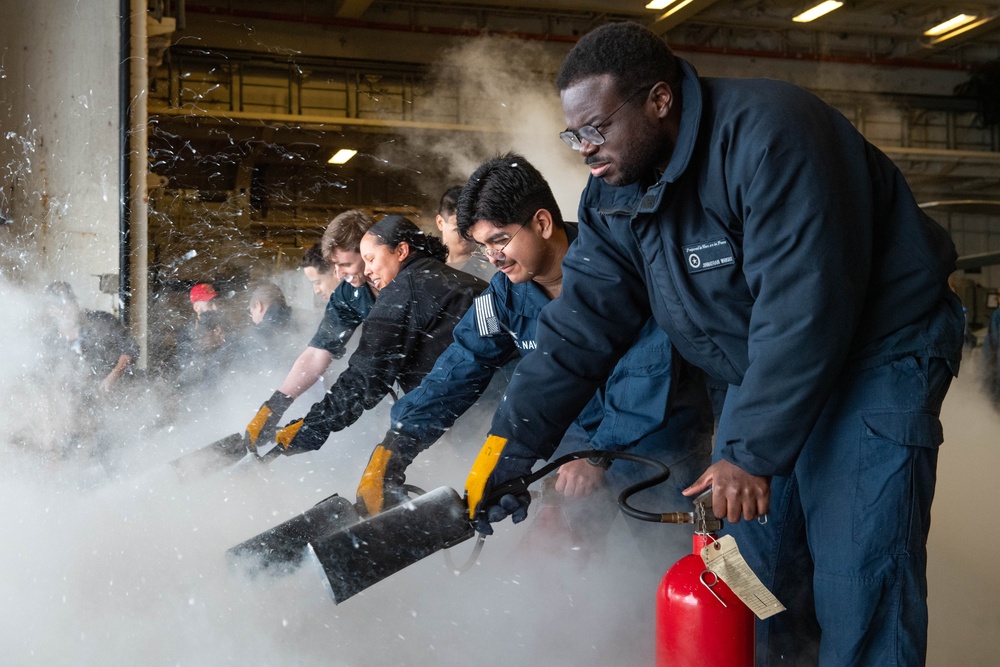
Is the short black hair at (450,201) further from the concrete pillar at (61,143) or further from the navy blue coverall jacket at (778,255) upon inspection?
the navy blue coverall jacket at (778,255)

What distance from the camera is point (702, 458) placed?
2.47m

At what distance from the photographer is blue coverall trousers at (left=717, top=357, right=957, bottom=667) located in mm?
1548

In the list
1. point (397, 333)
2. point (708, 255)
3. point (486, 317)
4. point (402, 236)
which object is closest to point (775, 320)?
point (708, 255)

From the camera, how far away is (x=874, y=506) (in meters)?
1.56

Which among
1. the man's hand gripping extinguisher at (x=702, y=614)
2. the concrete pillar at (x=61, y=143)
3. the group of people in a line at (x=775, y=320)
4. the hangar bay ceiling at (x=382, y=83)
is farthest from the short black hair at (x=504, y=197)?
the hangar bay ceiling at (x=382, y=83)

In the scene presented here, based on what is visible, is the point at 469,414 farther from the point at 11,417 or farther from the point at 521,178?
the point at 11,417

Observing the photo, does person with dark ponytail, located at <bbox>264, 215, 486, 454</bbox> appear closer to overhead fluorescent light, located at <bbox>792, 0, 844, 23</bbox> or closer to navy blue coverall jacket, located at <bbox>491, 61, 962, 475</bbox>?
navy blue coverall jacket, located at <bbox>491, 61, 962, 475</bbox>

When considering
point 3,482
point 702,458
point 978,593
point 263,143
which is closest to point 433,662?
point 702,458

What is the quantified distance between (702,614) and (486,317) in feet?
3.71

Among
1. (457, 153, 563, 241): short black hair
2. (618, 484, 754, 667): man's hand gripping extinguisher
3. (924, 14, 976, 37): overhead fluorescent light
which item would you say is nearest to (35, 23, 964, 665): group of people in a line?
(618, 484, 754, 667): man's hand gripping extinguisher

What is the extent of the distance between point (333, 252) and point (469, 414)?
88 centimetres

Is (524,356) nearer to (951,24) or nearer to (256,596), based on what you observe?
(256,596)

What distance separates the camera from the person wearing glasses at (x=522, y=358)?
2.25 meters

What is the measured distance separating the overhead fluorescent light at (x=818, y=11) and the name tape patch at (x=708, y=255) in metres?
7.17
